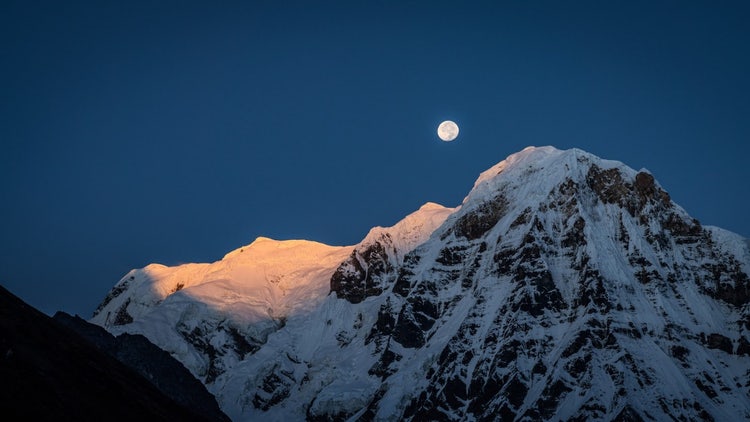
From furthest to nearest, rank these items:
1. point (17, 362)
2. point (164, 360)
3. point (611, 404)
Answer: point (611, 404), point (164, 360), point (17, 362)

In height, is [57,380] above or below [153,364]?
below

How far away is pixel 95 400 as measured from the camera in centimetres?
7944

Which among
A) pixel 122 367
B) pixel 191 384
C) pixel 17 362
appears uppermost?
pixel 191 384

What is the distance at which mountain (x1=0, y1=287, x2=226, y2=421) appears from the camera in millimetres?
71000

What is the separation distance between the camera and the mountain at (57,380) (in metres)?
71.0

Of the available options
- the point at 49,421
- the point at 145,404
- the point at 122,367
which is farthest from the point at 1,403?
the point at 122,367

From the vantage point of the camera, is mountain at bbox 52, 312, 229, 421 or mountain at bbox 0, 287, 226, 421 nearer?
mountain at bbox 0, 287, 226, 421

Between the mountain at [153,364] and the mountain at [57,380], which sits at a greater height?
the mountain at [153,364]

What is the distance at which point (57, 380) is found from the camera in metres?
77.8

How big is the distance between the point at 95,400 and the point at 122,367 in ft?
78.0

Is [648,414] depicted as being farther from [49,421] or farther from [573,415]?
[49,421]

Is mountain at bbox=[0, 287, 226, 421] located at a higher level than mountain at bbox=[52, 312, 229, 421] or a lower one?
lower

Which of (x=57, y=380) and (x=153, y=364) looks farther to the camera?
(x=153, y=364)

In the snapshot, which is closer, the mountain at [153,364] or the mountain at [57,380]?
the mountain at [57,380]
